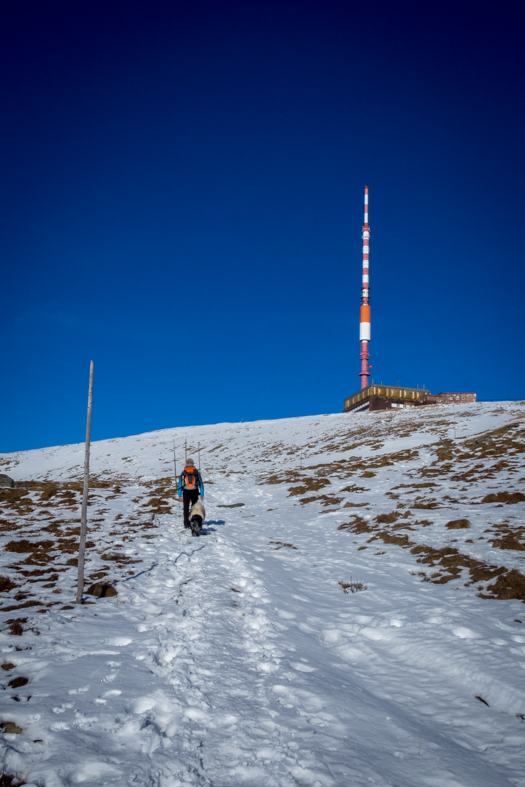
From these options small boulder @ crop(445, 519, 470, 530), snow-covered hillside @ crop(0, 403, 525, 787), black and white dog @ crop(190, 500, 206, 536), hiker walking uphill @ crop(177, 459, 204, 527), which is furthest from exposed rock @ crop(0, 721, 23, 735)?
small boulder @ crop(445, 519, 470, 530)

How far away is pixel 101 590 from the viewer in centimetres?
744

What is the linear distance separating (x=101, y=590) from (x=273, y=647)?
3.38 metres

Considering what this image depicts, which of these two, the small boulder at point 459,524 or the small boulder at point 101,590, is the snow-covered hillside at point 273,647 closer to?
the small boulder at point 459,524

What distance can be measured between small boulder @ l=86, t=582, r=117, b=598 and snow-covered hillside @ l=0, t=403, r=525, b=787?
0.24 m

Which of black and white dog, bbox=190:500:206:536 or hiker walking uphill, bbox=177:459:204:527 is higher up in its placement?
hiker walking uphill, bbox=177:459:204:527

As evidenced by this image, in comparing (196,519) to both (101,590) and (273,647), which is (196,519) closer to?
(101,590)

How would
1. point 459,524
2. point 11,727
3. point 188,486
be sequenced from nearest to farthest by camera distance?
point 11,727
point 459,524
point 188,486

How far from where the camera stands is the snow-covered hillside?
3.65m

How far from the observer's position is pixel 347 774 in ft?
11.6

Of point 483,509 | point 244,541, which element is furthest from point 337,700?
point 483,509

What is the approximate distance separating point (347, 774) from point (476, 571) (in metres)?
6.18

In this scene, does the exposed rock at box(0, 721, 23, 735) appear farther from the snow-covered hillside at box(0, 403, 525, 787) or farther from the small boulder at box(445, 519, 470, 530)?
the small boulder at box(445, 519, 470, 530)

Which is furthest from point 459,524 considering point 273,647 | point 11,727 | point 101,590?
point 11,727

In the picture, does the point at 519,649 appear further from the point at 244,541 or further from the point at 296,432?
the point at 296,432
